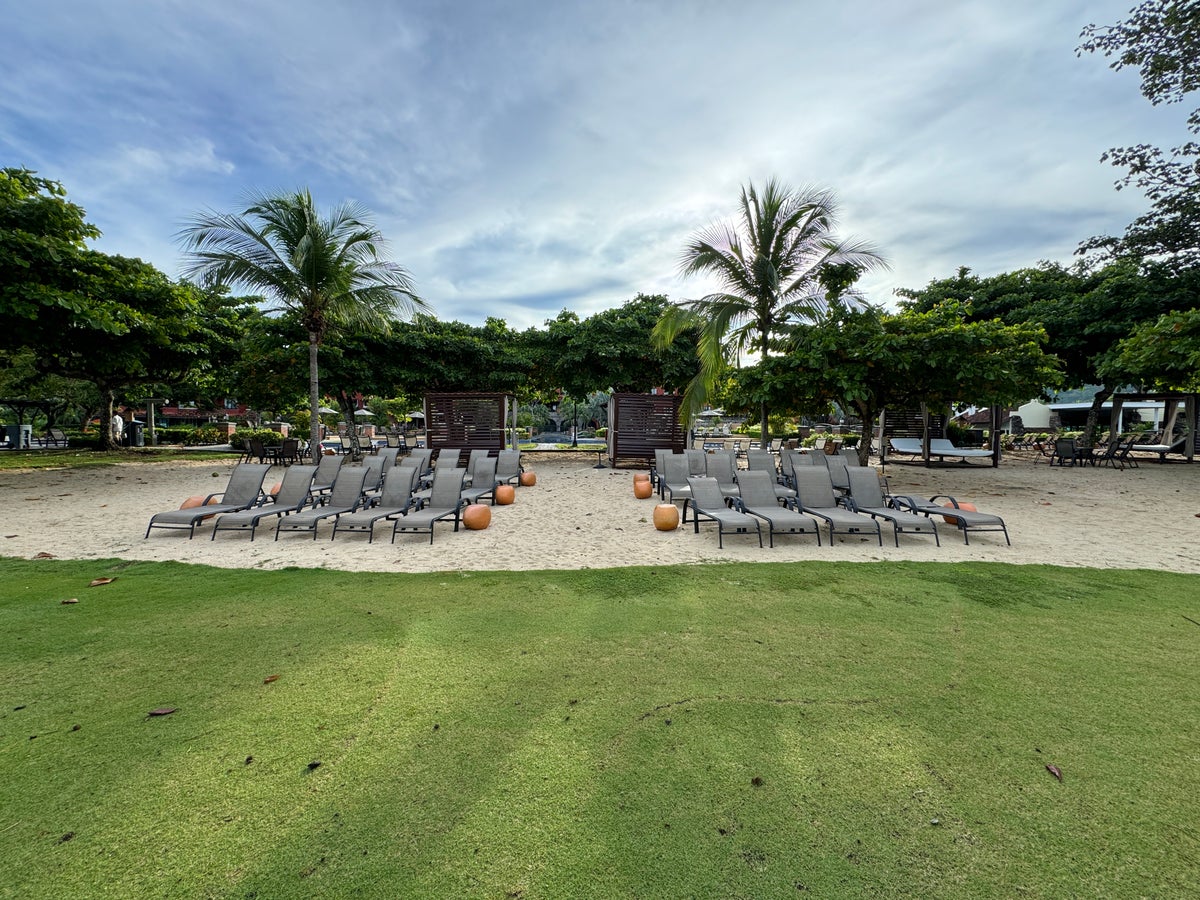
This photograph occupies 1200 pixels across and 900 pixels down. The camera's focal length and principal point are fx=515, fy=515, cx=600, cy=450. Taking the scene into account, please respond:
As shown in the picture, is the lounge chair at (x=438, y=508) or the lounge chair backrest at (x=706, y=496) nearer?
the lounge chair at (x=438, y=508)

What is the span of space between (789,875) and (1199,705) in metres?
3.20

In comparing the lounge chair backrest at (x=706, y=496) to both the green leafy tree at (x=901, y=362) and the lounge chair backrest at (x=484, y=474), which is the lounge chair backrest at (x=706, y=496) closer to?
the lounge chair backrest at (x=484, y=474)

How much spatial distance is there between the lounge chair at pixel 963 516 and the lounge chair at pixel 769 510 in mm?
1598

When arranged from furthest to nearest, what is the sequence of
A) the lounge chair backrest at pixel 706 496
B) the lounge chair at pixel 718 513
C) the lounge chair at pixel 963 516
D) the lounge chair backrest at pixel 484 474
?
the lounge chair backrest at pixel 484 474, the lounge chair backrest at pixel 706 496, the lounge chair at pixel 963 516, the lounge chair at pixel 718 513

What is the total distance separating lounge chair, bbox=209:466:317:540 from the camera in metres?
8.38

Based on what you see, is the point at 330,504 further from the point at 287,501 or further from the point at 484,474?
the point at 484,474

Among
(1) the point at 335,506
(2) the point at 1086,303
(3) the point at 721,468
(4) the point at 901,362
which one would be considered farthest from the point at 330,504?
(2) the point at 1086,303

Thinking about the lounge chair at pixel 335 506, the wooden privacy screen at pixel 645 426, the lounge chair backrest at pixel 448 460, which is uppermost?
the wooden privacy screen at pixel 645 426

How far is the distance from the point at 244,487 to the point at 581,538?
6033 millimetres

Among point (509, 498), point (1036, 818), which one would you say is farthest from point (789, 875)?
point (509, 498)

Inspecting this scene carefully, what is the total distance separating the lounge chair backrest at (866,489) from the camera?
29.5 feet

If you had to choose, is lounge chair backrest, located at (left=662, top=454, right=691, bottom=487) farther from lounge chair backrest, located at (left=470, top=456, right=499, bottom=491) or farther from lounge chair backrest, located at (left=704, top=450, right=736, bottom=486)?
lounge chair backrest, located at (left=470, top=456, right=499, bottom=491)

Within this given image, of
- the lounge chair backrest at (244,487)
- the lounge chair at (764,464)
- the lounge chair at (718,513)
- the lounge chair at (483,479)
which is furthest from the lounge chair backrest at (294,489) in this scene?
the lounge chair at (764,464)

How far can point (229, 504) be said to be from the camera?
8859mm
